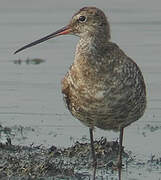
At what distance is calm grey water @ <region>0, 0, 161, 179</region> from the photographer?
512 inches

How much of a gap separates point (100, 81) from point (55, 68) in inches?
199

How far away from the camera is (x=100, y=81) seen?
10938mm

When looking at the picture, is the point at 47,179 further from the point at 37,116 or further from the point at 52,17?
the point at 52,17

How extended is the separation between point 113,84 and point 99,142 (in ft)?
5.06

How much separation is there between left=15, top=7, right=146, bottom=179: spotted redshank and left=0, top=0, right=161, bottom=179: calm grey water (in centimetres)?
82

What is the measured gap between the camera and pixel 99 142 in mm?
12266

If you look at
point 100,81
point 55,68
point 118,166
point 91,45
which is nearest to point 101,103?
point 100,81

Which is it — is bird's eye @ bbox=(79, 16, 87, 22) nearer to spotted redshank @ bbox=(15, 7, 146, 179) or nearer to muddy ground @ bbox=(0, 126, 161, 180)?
→ spotted redshank @ bbox=(15, 7, 146, 179)

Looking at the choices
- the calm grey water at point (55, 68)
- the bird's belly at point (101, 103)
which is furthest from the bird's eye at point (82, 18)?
the calm grey water at point (55, 68)

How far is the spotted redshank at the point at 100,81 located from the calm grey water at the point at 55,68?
825 millimetres

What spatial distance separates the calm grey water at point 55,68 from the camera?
13.0 meters

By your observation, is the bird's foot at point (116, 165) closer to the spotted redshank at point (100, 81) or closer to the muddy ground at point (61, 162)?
the muddy ground at point (61, 162)

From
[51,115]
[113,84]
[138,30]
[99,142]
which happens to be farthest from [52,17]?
[113,84]

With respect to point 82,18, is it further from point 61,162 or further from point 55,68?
point 55,68
